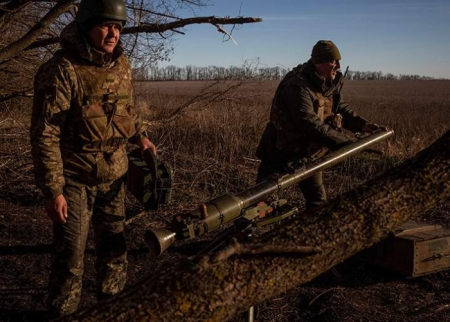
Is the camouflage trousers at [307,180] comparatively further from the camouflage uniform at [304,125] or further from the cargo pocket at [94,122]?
the cargo pocket at [94,122]

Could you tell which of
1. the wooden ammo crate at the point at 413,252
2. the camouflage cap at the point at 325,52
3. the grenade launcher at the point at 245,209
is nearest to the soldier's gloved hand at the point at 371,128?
the grenade launcher at the point at 245,209

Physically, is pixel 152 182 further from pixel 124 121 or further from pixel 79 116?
pixel 79 116

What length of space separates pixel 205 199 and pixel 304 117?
283 cm

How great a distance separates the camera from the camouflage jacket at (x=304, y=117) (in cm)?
459

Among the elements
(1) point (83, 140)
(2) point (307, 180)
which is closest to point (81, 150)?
(1) point (83, 140)

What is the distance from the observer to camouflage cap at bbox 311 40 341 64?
4.67m

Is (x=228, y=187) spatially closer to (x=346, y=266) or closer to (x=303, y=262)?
(x=346, y=266)

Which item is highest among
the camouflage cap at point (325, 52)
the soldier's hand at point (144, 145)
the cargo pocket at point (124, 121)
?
the camouflage cap at point (325, 52)

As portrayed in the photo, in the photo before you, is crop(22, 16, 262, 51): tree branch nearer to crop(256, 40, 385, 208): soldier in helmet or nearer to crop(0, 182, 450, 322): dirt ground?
crop(256, 40, 385, 208): soldier in helmet

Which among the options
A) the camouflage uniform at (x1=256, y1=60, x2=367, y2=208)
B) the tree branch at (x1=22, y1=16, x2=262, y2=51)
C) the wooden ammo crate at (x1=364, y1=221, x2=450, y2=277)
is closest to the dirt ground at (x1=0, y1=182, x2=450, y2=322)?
the wooden ammo crate at (x1=364, y1=221, x2=450, y2=277)

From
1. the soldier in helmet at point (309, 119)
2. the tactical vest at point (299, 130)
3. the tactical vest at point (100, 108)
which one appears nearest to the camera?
the tactical vest at point (100, 108)

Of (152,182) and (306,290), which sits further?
(306,290)

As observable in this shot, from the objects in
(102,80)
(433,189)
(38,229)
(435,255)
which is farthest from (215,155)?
(433,189)

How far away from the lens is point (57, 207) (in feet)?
10.0
